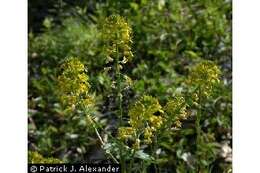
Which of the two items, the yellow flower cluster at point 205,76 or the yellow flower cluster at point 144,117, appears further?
the yellow flower cluster at point 205,76

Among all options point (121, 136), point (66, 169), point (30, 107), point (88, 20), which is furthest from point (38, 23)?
point (121, 136)

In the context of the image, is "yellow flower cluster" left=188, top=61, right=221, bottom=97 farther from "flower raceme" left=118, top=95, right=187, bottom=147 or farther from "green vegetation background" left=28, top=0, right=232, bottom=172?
"green vegetation background" left=28, top=0, right=232, bottom=172

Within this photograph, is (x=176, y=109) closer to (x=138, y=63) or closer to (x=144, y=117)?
(x=144, y=117)

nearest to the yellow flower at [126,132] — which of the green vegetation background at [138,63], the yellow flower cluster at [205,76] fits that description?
the yellow flower cluster at [205,76]

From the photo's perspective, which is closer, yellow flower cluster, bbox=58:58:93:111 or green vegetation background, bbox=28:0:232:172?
yellow flower cluster, bbox=58:58:93:111

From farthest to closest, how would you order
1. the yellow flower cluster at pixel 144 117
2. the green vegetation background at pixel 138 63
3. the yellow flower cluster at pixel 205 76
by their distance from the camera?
the green vegetation background at pixel 138 63 → the yellow flower cluster at pixel 205 76 → the yellow flower cluster at pixel 144 117

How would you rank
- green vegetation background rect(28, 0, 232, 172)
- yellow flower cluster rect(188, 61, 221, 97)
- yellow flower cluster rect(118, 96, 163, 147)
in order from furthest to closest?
green vegetation background rect(28, 0, 232, 172), yellow flower cluster rect(188, 61, 221, 97), yellow flower cluster rect(118, 96, 163, 147)

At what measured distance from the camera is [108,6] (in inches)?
137

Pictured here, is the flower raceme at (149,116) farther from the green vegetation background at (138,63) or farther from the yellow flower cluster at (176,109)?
the green vegetation background at (138,63)

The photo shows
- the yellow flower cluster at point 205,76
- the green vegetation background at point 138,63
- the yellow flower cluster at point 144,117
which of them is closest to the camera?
the yellow flower cluster at point 144,117

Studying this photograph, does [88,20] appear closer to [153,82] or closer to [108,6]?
[108,6]

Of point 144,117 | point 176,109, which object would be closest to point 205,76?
point 176,109

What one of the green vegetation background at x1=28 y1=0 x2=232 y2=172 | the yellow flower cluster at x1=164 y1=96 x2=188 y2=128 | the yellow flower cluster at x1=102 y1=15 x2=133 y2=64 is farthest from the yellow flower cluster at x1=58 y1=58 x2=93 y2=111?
the green vegetation background at x1=28 y1=0 x2=232 y2=172
